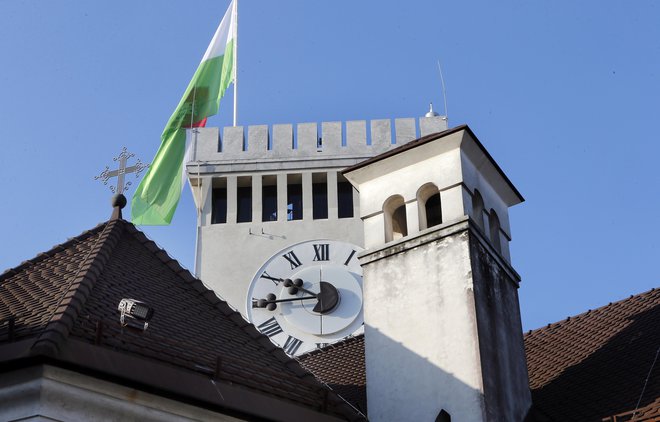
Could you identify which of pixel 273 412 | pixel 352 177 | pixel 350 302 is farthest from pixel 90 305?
pixel 350 302

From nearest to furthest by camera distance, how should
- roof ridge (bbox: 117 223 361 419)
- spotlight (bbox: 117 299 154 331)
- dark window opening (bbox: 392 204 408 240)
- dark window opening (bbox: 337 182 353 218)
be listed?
spotlight (bbox: 117 299 154 331), roof ridge (bbox: 117 223 361 419), dark window opening (bbox: 392 204 408 240), dark window opening (bbox: 337 182 353 218)

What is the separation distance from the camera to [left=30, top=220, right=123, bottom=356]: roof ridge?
11383 millimetres

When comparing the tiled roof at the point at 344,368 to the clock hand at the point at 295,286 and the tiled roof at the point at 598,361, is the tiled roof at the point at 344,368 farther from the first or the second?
the clock hand at the point at 295,286

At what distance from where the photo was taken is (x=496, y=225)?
17188mm

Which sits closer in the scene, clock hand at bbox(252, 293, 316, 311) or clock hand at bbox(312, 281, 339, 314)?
clock hand at bbox(312, 281, 339, 314)

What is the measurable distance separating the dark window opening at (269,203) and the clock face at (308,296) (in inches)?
65.7

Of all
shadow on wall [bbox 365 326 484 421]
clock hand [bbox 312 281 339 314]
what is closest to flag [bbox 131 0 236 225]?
clock hand [bbox 312 281 339 314]

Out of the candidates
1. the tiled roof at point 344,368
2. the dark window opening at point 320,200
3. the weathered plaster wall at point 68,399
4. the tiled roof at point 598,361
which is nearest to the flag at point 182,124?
the dark window opening at point 320,200

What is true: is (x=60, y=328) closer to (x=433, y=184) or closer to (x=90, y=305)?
(x=90, y=305)

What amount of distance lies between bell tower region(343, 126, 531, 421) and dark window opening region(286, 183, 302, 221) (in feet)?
59.8

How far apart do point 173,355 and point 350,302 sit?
1988 cm

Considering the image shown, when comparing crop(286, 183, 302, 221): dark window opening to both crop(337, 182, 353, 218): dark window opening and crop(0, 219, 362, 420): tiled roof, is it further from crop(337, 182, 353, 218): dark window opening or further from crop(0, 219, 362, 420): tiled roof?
crop(0, 219, 362, 420): tiled roof

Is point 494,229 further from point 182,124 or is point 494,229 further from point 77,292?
point 182,124

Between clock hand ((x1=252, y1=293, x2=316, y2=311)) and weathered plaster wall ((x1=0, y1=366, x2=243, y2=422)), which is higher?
clock hand ((x1=252, y1=293, x2=316, y2=311))
